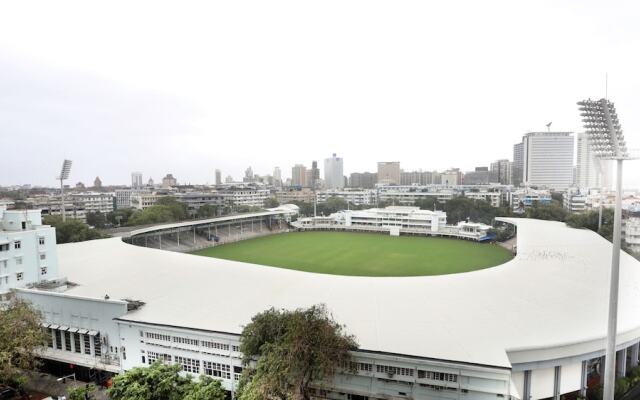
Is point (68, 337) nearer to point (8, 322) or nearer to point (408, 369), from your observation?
point (8, 322)

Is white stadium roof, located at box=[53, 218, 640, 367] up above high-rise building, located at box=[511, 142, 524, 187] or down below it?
below

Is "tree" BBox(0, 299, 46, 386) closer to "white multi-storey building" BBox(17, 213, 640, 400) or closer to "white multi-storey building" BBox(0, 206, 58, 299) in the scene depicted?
"white multi-storey building" BBox(17, 213, 640, 400)

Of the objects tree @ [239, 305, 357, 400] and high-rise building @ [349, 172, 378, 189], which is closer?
tree @ [239, 305, 357, 400]

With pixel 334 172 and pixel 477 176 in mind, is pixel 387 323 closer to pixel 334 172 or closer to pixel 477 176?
pixel 334 172

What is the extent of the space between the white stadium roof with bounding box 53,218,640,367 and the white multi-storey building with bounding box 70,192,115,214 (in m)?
47.2

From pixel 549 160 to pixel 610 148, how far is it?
205 feet

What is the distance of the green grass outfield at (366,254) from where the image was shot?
22.2 meters

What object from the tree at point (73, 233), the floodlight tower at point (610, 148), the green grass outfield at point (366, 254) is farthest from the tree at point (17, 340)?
the tree at point (73, 233)

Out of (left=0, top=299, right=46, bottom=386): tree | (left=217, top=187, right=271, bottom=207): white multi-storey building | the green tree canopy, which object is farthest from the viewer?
(left=217, top=187, right=271, bottom=207): white multi-storey building

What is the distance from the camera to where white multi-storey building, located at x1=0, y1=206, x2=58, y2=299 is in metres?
12.3

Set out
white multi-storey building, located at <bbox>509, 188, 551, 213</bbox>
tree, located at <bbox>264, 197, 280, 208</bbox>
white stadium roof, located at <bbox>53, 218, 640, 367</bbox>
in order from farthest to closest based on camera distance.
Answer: tree, located at <bbox>264, 197, 280, 208</bbox> < white multi-storey building, located at <bbox>509, 188, 551, 213</bbox> < white stadium roof, located at <bbox>53, 218, 640, 367</bbox>

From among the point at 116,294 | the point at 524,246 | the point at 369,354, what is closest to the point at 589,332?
the point at 369,354

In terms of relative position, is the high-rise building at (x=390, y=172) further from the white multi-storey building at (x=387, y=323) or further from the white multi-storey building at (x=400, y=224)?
the white multi-storey building at (x=387, y=323)

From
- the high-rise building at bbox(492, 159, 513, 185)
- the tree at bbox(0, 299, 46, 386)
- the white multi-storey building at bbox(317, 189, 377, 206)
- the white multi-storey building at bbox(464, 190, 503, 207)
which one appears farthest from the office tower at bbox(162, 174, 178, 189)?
the tree at bbox(0, 299, 46, 386)
